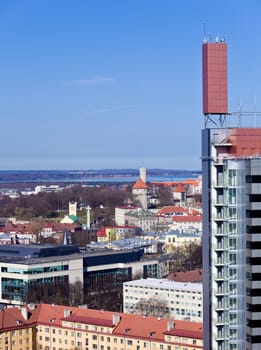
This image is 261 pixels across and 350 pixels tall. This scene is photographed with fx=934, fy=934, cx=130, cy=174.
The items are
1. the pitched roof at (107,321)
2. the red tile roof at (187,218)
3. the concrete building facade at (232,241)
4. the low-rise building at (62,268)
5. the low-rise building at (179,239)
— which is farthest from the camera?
the red tile roof at (187,218)

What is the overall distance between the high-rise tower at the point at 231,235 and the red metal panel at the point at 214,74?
0.05 ft

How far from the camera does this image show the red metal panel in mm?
13930

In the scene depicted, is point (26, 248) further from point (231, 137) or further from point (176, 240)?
point (231, 137)

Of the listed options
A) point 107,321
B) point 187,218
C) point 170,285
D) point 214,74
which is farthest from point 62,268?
point 187,218

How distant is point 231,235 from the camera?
14.3 m

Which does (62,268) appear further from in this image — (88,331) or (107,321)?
(107,321)

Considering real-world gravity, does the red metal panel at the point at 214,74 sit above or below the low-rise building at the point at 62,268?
above

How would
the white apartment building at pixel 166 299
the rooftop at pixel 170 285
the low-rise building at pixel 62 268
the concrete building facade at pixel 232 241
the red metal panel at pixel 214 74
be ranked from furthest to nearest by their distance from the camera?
the low-rise building at pixel 62 268
the rooftop at pixel 170 285
the white apartment building at pixel 166 299
the concrete building facade at pixel 232 241
the red metal panel at pixel 214 74

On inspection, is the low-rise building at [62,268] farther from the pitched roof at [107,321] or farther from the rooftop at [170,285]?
the pitched roof at [107,321]

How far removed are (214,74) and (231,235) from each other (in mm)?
2461

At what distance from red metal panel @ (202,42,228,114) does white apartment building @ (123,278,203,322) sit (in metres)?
15.7

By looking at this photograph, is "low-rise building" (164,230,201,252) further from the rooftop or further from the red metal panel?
the red metal panel

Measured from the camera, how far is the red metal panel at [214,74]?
13930mm

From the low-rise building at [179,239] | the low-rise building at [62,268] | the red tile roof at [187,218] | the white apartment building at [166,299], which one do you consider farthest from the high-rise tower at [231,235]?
the red tile roof at [187,218]
